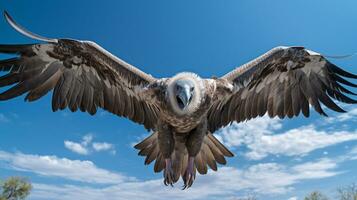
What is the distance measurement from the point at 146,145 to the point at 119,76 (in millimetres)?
1577

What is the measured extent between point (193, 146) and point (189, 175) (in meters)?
0.69

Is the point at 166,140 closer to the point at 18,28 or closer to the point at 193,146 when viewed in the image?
the point at 193,146

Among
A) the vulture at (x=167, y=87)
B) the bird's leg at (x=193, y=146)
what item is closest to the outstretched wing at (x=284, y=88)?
the vulture at (x=167, y=87)

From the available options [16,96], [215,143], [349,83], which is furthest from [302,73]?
[16,96]

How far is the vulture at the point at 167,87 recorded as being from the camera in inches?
251

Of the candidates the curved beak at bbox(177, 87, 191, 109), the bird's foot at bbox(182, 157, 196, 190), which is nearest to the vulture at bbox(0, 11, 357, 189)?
the bird's foot at bbox(182, 157, 196, 190)

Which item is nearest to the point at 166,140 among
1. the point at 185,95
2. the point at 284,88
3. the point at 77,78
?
the point at 185,95

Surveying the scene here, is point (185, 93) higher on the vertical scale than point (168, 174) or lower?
higher

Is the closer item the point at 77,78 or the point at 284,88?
the point at 77,78

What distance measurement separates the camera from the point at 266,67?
7062mm

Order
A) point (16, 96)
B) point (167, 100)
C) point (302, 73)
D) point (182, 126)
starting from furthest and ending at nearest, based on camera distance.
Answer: point (302, 73) < point (16, 96) < point (182, 126) < point (167, 100)

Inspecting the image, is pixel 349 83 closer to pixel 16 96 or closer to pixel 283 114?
pixel 283 114

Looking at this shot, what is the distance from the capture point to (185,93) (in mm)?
5398

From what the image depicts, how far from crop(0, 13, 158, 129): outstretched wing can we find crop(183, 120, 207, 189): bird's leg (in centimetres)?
89
